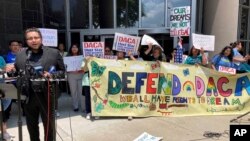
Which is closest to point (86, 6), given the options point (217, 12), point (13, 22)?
point (13, 22)

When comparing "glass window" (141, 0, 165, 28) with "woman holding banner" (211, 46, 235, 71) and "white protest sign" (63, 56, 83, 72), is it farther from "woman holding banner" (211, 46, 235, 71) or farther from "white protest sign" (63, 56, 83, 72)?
"white protest sign" (63, 56, 83, 72)

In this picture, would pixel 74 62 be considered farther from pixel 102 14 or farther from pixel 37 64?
pixel 102 14

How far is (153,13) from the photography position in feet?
38.0

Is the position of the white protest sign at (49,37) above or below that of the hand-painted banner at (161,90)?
above

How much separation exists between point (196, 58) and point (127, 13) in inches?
232

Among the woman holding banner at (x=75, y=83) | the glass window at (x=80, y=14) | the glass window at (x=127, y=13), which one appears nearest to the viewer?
the woman holding banner at (x=75, y=83)

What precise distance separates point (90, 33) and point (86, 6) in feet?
4.77

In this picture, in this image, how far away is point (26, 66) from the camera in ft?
11.3

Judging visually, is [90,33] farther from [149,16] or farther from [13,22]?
[13,22]

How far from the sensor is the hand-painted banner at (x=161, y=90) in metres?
→ 6.06

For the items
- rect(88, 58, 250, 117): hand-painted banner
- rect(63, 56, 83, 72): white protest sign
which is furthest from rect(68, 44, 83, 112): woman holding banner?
rect(88, 58, 250, 117): hand-painted banner

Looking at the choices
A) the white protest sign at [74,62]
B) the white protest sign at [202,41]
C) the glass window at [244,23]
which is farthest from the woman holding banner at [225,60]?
the glass window at [244,23]

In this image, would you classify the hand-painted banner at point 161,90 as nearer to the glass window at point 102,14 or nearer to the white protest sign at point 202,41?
the white protest sign at point 202,41

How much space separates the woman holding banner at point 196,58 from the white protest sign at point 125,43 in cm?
127
